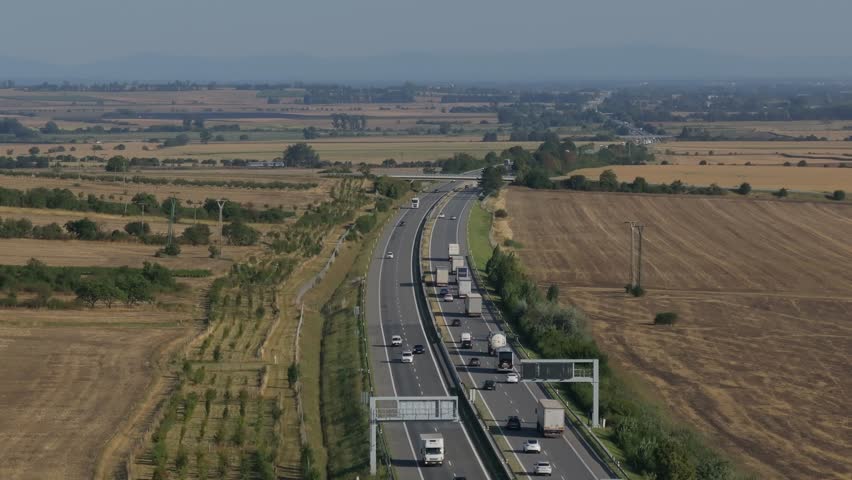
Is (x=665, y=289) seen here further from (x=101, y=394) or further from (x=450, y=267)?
(x=101, y=394)

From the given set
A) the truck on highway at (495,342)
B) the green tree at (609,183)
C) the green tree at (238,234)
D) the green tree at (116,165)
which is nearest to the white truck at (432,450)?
the truck on highway at (495,342)

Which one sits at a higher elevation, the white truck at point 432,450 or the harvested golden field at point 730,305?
the white truck at point 432,450

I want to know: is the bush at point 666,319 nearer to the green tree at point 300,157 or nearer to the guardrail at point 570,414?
the guardrail at point 570,414

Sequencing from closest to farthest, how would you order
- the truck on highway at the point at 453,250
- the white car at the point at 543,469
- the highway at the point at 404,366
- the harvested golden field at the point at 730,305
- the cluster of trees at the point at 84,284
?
the white car at the point at 543,469, the highway at the point at 404,366, the harvested golden field at the point at 730,305, the cluster of trees at the point at 84,284, the truck on highway at the point at 453,250

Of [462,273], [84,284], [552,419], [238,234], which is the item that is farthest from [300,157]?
[552,419]

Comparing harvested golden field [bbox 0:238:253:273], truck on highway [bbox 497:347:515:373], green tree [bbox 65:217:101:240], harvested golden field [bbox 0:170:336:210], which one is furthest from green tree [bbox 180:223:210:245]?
truck on highway [bbox 497:347:515:373]

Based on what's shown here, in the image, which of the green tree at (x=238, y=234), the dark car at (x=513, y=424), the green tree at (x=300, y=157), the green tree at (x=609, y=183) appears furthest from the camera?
the green tree at (x=300, y=157)
